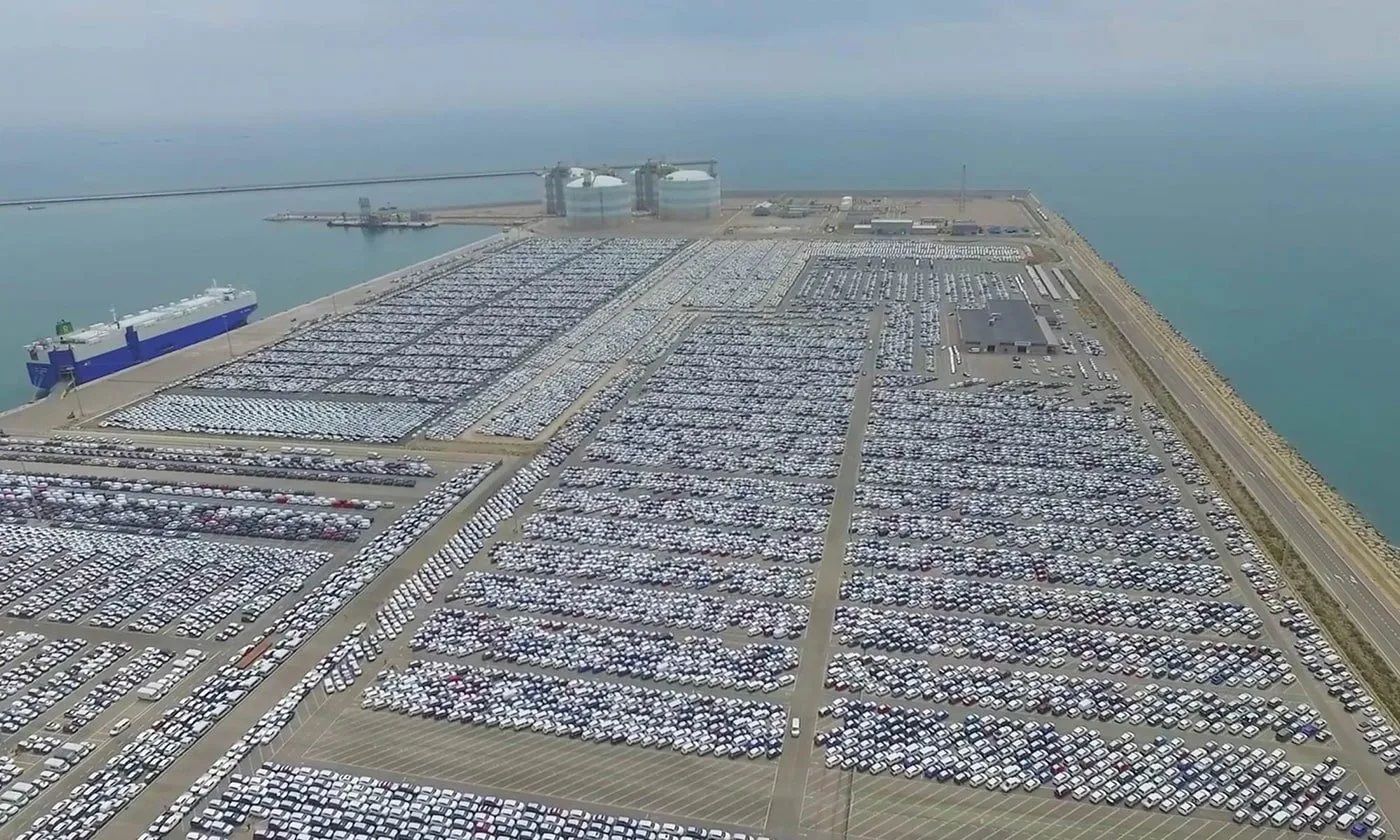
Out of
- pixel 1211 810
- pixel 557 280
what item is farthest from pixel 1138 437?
pixel 557 280

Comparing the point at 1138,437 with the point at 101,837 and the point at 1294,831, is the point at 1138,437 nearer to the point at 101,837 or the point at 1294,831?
the point at 1294,831

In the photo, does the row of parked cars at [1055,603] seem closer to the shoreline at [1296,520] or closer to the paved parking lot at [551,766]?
the shoreline at [1296,520]

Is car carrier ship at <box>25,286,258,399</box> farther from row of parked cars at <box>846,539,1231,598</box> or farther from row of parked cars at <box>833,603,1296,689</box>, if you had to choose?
row of parked cars at <box>833,603,1296,689</box>

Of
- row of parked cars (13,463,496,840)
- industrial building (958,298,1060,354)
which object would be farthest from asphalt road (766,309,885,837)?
industrial building (958,298,1060,354)

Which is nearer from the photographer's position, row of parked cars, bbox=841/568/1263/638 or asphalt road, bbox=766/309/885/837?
asphalt road, bbox=766/309/885/837

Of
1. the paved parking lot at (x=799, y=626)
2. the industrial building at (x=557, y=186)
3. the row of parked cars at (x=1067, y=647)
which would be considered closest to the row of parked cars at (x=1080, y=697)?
the paved parking lot at (x=799, y=626)

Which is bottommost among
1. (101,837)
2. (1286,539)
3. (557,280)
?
(101,837)
